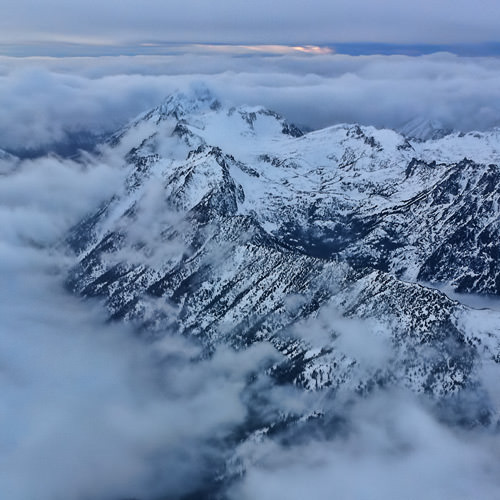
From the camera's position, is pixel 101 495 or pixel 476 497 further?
pixel 101 495

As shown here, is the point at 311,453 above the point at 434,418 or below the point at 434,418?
below

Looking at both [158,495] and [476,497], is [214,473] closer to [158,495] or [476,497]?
[158,495]

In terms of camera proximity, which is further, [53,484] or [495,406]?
[53,484]

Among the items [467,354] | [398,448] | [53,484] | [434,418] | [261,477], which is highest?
[467,354]

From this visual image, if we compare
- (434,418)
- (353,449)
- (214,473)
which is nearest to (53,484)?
(214,473)

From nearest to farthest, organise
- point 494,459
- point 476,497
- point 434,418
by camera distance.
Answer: point 476,497
point 494,459
point 434,418

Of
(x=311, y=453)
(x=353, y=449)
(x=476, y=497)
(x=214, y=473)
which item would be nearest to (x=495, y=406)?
(x=476, y=497)

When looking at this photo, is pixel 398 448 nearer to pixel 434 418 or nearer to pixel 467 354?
pixel 434 418

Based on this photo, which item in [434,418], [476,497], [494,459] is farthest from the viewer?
[434,418]

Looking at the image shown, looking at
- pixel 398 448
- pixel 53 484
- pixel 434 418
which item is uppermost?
pixel 434 418
